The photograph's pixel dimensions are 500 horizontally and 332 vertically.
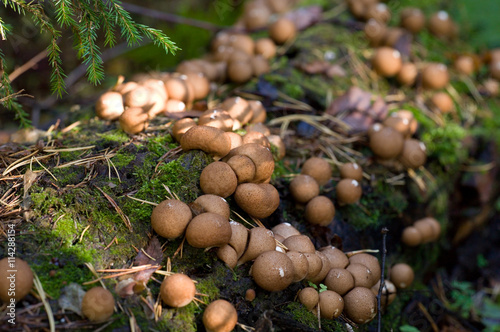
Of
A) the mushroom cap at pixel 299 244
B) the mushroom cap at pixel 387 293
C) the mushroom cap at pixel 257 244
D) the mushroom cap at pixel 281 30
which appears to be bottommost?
the mushroom cap at pixel 387 293

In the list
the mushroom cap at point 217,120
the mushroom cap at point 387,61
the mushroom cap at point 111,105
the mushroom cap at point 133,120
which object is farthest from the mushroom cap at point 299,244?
the mushroom cap at point 387,61

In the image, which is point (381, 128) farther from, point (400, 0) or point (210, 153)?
point (400, 0)

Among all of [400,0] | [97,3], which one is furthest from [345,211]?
[400,0]

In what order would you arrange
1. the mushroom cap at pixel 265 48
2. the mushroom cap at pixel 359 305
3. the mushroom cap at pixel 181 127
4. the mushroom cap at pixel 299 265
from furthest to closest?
the mushroom cap at pixel 265 48 < the mushroom cap at pixel 181 127 < the mushroom cap at pixel 359 305 < the mushroom cap at pixel 299 265

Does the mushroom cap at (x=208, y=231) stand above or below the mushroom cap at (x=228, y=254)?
above

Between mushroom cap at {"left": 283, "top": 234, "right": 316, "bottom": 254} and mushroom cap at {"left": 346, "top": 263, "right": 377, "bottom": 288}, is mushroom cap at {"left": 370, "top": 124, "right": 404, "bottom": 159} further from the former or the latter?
mushroom cap at {"left": 283, "top": 234, "right": 316, "bottom": 254}

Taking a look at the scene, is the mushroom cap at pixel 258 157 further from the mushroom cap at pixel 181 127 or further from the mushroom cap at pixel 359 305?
the mushroom cap at pixel 359 305
